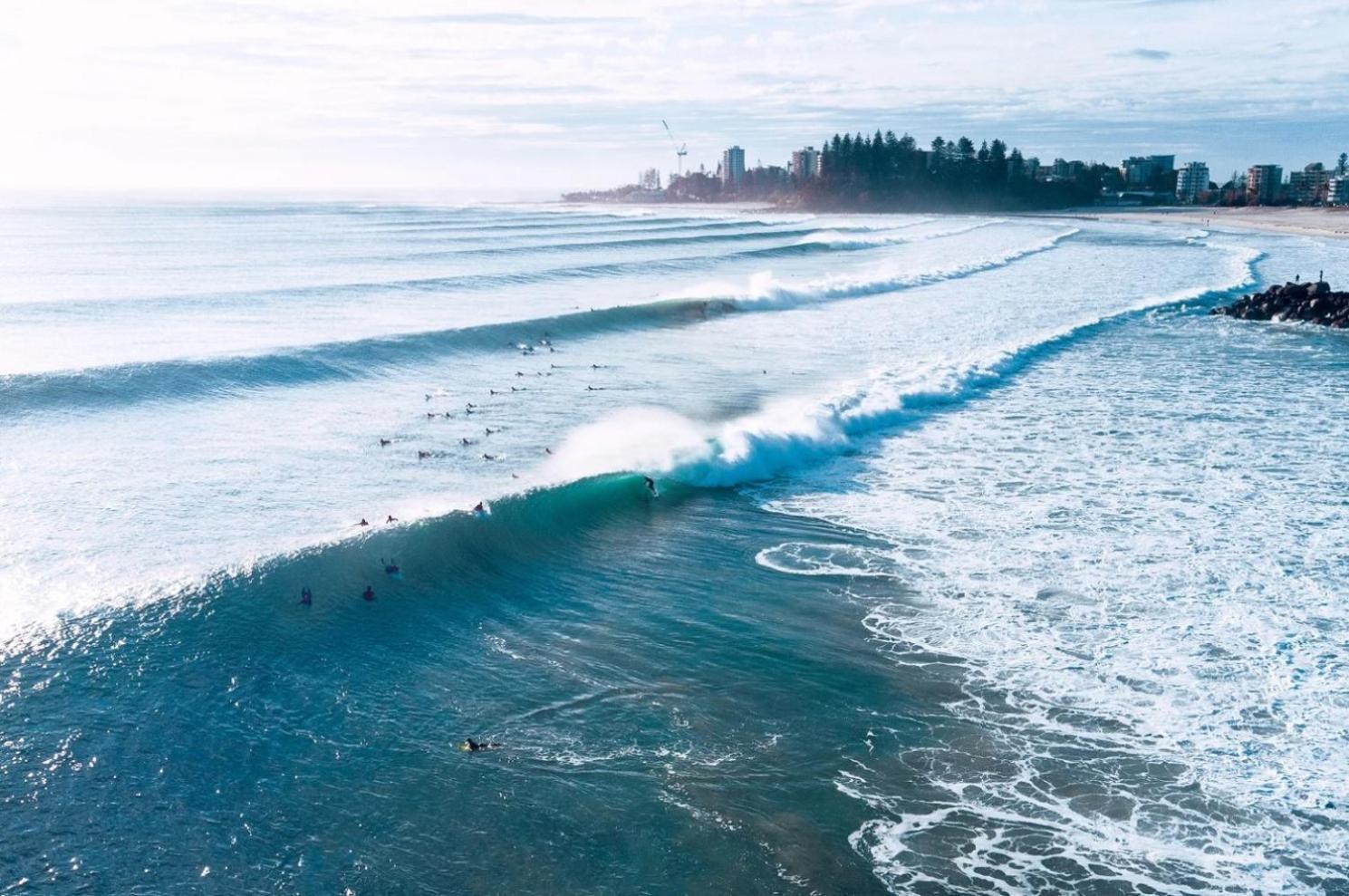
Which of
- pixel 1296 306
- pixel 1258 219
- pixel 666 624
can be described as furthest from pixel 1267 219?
pixel 666 624

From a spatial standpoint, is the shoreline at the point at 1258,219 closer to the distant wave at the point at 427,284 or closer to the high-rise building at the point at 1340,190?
the high-rise building at the point at 1340,190

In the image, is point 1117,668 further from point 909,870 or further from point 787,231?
point 787,231

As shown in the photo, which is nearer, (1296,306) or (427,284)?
(1296,306)

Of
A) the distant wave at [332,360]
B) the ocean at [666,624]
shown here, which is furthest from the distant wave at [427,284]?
the ocean at [666,624]

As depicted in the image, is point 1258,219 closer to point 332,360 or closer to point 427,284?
point 427,284

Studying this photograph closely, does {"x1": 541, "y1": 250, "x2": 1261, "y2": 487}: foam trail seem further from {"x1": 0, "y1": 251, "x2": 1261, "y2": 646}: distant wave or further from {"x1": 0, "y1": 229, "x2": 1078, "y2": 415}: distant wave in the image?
{"x1": 0, "y1": 229, "x2": 1078, "y2": 415}: distant wave

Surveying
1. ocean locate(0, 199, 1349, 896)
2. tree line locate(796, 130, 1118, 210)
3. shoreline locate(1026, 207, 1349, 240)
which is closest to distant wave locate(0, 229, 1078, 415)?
ocean locate(0, 199, 1349, 896)

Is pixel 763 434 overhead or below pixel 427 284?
below

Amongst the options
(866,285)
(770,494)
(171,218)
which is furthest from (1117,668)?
(171,218)
